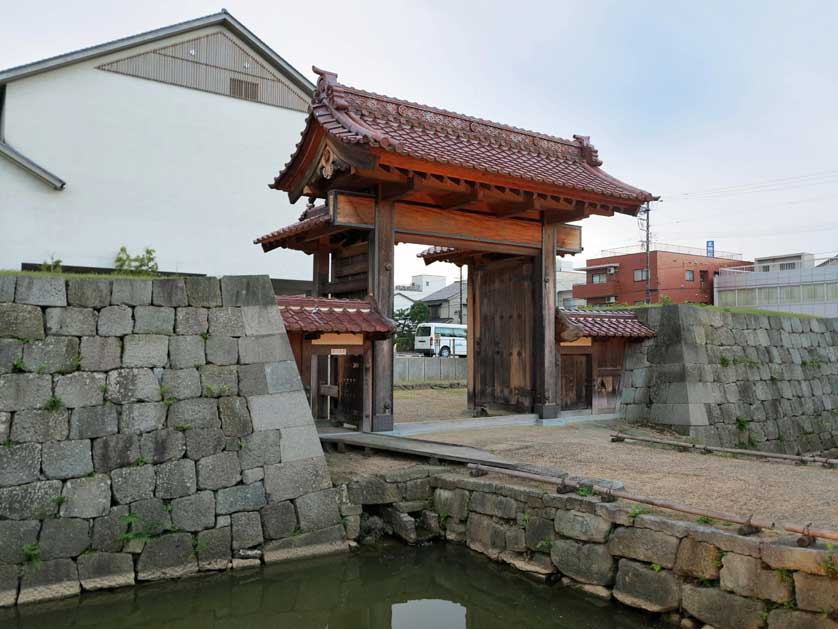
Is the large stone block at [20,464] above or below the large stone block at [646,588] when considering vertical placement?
above

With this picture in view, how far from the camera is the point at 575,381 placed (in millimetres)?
13211

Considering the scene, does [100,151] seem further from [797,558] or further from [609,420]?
[797,558]

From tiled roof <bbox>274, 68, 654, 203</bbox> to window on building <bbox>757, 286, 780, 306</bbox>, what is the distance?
30.4 meters

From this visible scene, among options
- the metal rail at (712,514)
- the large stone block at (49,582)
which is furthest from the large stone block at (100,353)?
the metal rail at (712,514)

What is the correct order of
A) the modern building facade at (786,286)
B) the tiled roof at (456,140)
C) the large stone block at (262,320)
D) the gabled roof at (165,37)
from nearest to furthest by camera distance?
the large stone block at (262,320)
the tiled roof at (456,140)
the gabled roof at (165,37)
the modern building facade at (786,286)

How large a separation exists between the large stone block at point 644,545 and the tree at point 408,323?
30844 mm

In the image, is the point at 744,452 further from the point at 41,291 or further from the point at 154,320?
the point at 41,291

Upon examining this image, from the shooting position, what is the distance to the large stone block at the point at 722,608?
16.6ft

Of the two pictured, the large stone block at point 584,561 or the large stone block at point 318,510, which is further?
the large stone block at point 318,510

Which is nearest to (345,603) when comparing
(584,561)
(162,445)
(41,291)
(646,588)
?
(584,561)

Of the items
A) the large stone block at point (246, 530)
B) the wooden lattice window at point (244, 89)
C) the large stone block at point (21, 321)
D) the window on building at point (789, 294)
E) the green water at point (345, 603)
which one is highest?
the wooden lattice window at point (244, 89)

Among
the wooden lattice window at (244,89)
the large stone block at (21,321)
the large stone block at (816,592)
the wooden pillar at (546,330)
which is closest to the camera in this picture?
the large stone block at (816,592)

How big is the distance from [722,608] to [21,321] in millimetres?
7295

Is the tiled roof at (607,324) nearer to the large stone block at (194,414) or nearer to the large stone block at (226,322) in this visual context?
the large stone block at (226,322)
